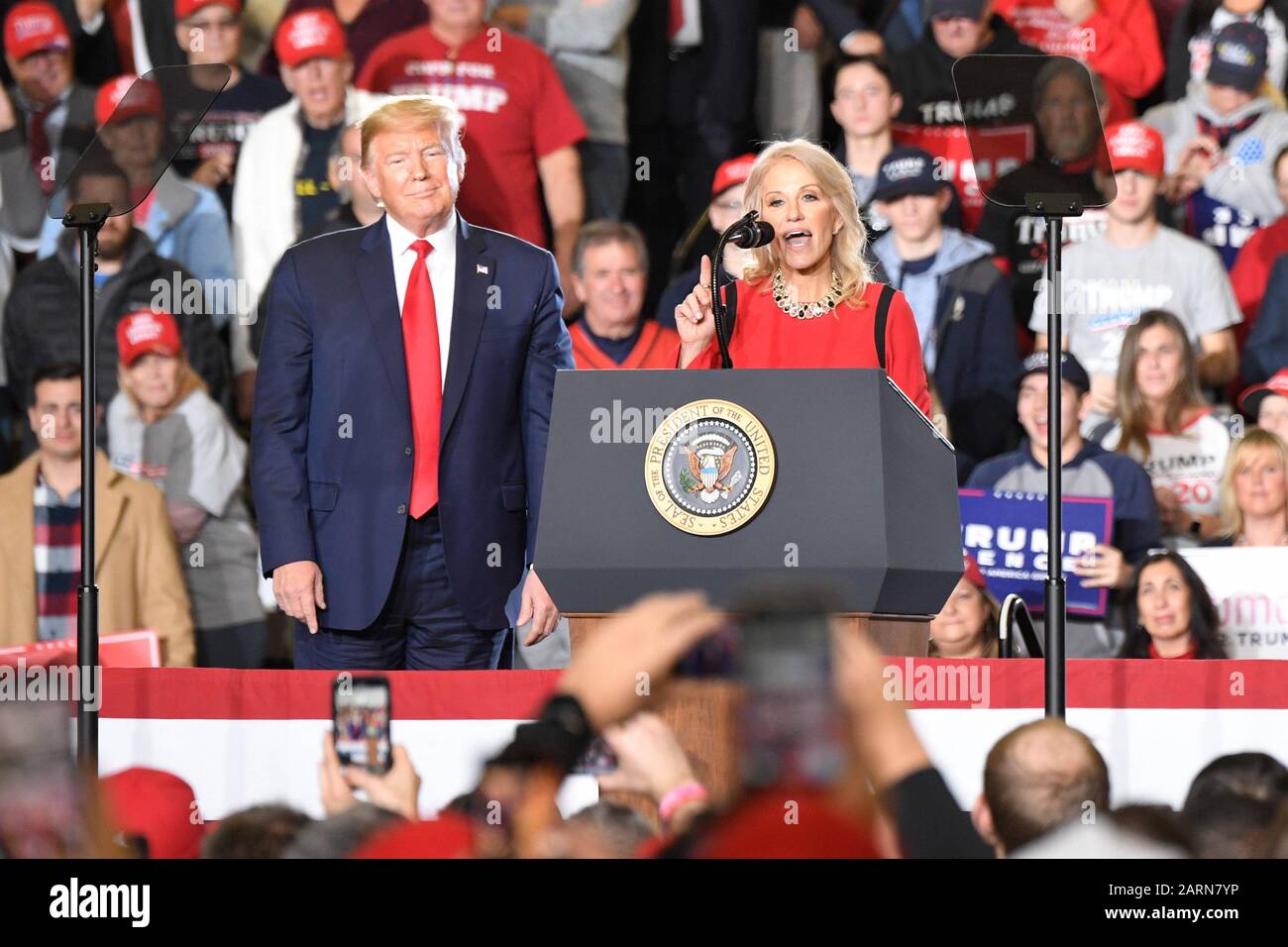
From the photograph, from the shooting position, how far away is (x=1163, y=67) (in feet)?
20.2

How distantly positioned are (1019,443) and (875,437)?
3045 millimetres

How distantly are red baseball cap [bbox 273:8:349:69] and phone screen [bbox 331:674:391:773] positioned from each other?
9.75 ft

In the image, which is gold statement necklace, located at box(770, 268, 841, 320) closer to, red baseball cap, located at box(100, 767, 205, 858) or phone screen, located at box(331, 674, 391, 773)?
phone screen, located at box(331, 674, 391, 773)

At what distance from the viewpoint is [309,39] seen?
5.73 metres

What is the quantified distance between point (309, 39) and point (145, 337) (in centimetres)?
106

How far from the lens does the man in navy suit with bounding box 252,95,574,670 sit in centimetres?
357

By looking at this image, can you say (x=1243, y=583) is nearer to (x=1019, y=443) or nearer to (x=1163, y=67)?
(x=1019, y=443)

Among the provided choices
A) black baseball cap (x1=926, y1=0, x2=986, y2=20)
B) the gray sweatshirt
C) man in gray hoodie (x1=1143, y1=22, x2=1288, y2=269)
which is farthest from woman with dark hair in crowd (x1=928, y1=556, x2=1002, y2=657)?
black baseball cap (x1=926, y1=0, x2=986, y2=20)

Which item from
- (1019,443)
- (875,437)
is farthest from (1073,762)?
(1019,443)

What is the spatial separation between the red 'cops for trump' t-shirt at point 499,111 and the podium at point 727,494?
3083 mm

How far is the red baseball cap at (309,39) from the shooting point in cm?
573

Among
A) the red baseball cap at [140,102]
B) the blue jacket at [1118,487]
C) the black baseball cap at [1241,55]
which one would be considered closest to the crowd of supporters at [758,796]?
the red baseball cap at [140,102]
